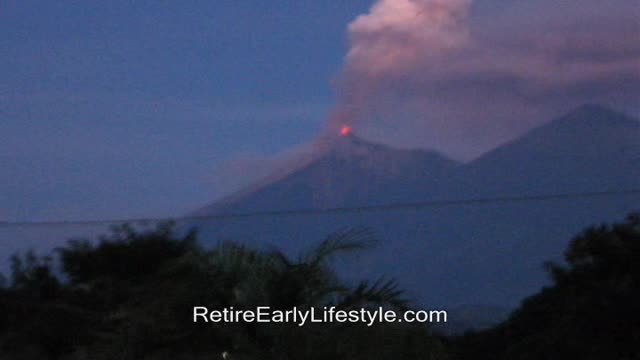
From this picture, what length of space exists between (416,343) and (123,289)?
6.24 meters

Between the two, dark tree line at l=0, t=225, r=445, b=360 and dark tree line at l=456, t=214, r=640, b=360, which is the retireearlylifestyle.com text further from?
dark tree line at l=456, t=214, r=640, b=360

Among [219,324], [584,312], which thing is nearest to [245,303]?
[219,324]

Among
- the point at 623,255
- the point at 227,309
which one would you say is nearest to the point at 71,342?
the point at 227,309

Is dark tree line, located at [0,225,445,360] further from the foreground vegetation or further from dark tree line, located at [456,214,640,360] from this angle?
dark tree line, located at [456,214,640,360]

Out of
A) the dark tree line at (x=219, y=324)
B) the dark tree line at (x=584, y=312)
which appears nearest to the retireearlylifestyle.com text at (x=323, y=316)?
the dark tree line at (x=219, y=324)

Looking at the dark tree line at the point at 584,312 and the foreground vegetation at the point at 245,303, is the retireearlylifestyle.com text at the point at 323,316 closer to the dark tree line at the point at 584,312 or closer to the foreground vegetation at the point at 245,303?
the foreground vegetation at the point at 245,303

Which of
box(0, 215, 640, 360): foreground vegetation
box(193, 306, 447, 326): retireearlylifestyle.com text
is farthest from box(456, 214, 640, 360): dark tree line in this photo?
box(193, 306, 447, 326): retireearlylifestyle.com text

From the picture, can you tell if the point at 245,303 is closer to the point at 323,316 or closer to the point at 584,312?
the point at 323,316

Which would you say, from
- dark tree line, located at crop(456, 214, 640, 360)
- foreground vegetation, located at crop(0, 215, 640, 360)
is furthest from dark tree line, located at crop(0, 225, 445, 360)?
dark tree line, located at crop(456, 214, 640, 360)

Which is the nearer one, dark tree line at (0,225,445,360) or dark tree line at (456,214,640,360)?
dark tree line at (0,225,445,360)

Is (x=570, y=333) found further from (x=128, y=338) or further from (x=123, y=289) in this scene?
(x=128, y=338)

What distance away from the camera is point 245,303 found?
1280 centimetres

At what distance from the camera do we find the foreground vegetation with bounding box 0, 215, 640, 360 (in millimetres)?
11820

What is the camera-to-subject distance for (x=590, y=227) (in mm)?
22500
